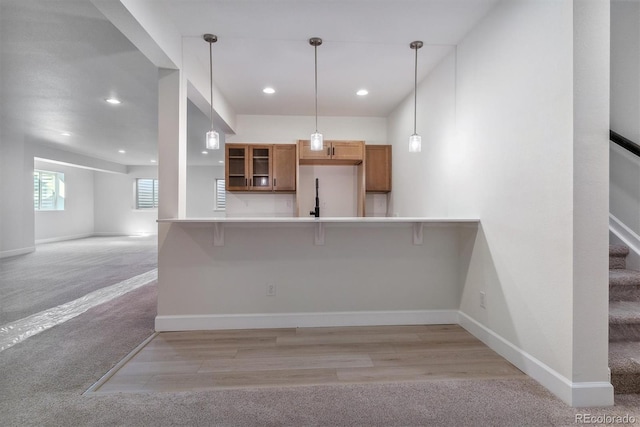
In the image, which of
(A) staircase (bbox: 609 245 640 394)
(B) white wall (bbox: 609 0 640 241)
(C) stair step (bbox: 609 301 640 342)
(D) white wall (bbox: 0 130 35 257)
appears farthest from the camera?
(D) white wall (bbox: 0 130 35 257)

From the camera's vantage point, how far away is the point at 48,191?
9.28 metres

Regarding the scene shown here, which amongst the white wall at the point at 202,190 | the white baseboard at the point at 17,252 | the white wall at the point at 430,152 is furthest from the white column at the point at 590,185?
the white wall at the point at 202,190

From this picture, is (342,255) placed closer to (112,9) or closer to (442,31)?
(442,31)

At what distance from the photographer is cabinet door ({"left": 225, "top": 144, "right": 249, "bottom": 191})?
4398 mm

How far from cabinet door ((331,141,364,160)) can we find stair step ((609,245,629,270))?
2809 millimetres

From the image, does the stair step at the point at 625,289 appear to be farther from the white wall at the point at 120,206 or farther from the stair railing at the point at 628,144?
the white wall at the point at 120,206

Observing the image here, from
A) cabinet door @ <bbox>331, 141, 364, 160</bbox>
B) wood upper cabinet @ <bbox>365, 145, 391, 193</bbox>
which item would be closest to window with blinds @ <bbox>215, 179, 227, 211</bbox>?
cabinet door @ <bbox>331, 141, 364, 160</bbox>

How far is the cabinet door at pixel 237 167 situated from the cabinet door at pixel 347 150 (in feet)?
4.27

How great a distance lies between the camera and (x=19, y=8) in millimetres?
2326

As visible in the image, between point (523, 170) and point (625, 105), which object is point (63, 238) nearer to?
point (523, 170)

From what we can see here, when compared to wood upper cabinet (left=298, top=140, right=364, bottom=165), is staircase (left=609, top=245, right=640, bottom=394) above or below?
below

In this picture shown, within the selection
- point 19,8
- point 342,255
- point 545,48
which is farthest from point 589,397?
point 19,8

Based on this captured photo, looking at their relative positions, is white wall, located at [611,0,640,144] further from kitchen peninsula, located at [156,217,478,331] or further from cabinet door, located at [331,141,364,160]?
cabinet door, located at [331,141,364,160]

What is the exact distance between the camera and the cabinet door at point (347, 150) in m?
4.29
